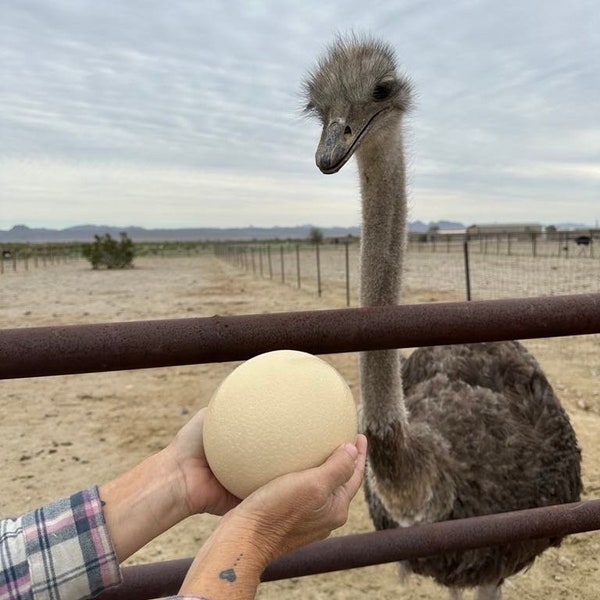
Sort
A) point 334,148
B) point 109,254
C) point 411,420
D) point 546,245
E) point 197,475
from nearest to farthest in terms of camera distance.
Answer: point 197,475
point 334,148
point 411,420
point 109,254
point 546,245

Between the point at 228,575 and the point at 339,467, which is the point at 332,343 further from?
the point at 228,575

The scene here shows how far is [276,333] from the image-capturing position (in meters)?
1.06

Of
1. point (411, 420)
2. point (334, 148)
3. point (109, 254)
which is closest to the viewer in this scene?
point (334, 148)

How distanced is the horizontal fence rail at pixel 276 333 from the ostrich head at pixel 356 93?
84 centimetres

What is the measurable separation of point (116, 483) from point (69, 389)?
5.15m

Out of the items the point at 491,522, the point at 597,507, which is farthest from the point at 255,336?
the point at 597,507

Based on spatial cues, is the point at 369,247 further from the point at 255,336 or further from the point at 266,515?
the point at 266,515

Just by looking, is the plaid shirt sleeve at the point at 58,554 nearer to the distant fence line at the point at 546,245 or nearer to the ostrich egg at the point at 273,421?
the ostrich egg at the point at 273,421

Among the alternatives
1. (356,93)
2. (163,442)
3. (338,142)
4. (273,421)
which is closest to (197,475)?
(273,421)

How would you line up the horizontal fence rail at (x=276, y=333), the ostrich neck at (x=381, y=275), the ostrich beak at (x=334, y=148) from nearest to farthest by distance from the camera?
the horizontal fence rail at (x=276, y=333) < the ostrich beak at (x=334, y=148) < the ostrich neck at (x=381, y=275)

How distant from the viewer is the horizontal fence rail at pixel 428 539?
1301 mm

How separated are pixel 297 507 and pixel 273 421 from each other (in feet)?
0.41

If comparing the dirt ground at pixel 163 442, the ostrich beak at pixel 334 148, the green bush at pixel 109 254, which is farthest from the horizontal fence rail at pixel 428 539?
the green bush at pixel 109 254

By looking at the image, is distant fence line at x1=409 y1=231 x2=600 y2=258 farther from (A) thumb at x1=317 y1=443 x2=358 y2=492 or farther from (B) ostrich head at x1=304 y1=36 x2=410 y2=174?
(A) thumb at x1=317 y1=443 x2=358 y2=492
